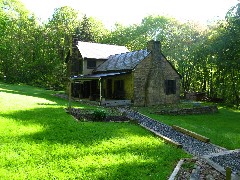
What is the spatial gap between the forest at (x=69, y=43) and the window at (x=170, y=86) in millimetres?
13929

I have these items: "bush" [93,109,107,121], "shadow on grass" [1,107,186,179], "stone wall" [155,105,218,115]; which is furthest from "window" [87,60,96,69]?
"shadow on grass" [1,107,186,179]

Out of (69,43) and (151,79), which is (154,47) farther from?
(69,43)

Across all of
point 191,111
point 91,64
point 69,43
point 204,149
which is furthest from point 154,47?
point 69,43

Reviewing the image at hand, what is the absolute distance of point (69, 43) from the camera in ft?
180

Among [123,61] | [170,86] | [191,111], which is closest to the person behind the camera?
[191,111]

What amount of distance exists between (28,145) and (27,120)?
4239 millimetres

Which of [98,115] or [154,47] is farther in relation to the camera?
[154,47]

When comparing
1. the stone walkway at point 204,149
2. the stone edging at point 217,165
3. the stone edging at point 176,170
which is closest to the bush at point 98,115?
the stone walkway at point 204,149

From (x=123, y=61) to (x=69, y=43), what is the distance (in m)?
27.8

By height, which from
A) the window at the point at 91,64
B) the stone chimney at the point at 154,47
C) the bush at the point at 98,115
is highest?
the stone chimney at the point at 154,47

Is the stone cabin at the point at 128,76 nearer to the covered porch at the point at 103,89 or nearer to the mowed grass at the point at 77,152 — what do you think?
the covered porch at the point at 103,89

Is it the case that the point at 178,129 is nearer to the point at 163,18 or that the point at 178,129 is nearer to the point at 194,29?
the point at 194,29

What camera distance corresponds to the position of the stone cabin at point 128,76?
89.4ft

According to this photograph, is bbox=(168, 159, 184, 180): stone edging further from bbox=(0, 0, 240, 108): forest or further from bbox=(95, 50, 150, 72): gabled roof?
bbox=(0, 0, 240, 108): forest
